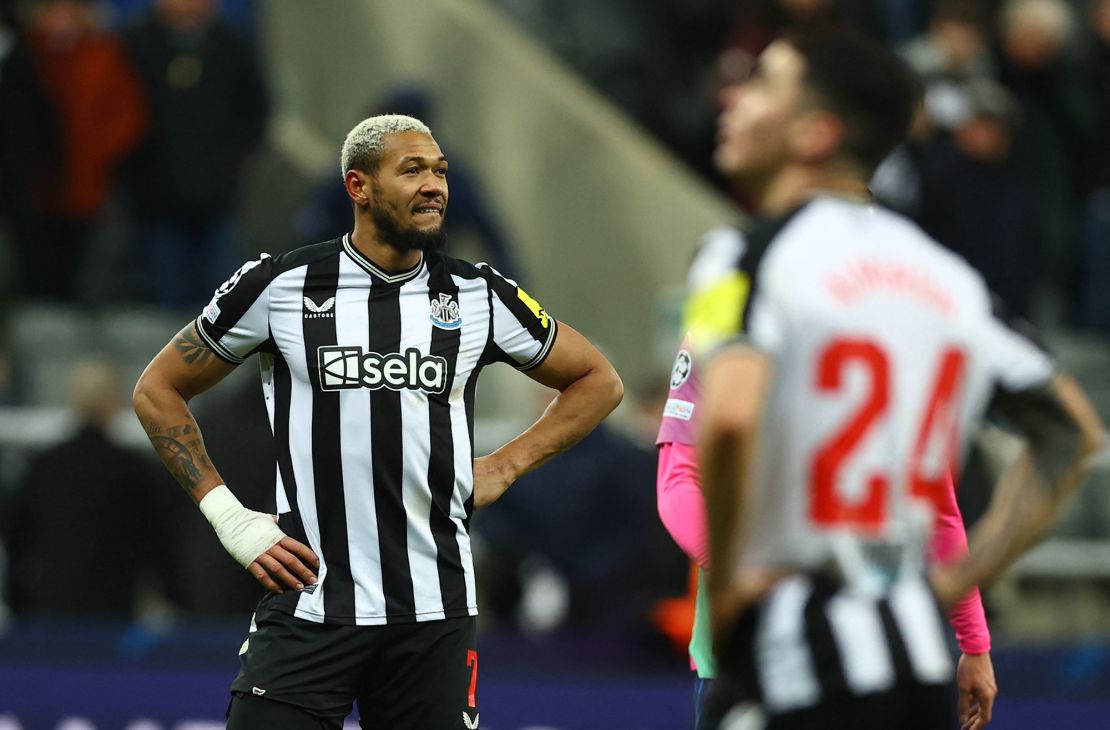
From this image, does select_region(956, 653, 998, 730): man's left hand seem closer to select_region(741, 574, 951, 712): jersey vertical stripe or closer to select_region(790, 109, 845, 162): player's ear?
select_region(741, 574, 951, 712): jersey vertical stripe

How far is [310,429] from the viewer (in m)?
5.22

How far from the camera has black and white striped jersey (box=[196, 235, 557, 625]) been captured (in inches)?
205

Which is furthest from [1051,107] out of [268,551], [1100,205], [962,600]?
[268,551]

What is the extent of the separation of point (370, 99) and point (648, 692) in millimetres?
5712

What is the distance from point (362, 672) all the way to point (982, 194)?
6.30 metres

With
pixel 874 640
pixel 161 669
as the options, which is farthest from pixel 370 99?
pixel 874 640

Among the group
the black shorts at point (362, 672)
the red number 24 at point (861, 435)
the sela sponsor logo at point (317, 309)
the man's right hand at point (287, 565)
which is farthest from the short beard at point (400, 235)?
the red number 24 at point (861, 435)

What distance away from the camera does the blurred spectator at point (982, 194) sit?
34.3ft

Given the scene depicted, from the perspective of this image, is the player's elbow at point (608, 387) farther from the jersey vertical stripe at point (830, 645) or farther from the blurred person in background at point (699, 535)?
the jersey vertical stripe at point (830, 645)

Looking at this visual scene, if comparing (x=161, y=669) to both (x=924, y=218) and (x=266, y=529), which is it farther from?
(x=924, y=218)

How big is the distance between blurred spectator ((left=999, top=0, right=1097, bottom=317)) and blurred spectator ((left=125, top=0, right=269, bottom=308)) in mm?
4411

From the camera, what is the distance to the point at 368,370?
5.24 meters

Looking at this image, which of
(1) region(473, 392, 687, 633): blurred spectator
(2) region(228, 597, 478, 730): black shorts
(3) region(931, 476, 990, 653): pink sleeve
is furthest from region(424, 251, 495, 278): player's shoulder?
(1) region(473, 392, 687, 633): blurred spectator

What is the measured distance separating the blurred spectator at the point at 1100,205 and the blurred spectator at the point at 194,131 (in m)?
4.95
